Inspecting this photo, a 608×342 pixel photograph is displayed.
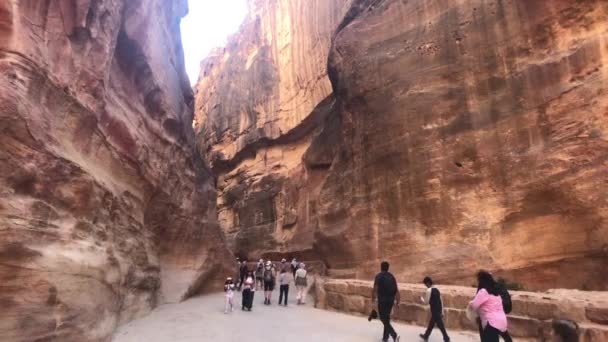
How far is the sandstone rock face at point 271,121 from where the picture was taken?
28.9 meters

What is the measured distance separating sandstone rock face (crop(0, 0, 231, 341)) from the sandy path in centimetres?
61

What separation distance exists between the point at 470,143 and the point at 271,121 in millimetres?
22198

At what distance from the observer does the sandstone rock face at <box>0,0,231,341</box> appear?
5926mm

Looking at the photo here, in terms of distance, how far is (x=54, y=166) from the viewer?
6.84 meters

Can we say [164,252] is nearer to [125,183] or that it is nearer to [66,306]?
[125,183]

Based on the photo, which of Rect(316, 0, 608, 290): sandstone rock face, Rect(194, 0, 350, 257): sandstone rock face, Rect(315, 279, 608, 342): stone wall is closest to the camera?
Rect(315, 279, 608, 342): stone wall

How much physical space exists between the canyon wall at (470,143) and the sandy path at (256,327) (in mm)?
3664

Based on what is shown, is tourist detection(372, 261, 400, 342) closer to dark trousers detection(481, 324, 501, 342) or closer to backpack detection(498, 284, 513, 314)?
backpack detection(498, 284, 513, 314)

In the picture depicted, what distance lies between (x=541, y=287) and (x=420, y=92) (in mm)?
6929

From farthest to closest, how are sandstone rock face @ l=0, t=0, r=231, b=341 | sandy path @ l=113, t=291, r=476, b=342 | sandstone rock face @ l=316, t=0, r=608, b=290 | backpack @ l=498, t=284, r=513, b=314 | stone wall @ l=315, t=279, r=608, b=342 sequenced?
1. sandstone rock face @ l=316, t=0, r=608, b=290
2. sandy path @ l=113, t=291, r=476, b=342
3. stone wall @ l=315, t=279, r=608, b=342
4. sandstone rock face @ l=0, t=0, r=231, b=341
5. backpack @ l=498, t=284, r=513, b=314

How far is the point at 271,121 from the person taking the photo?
33.2 metres

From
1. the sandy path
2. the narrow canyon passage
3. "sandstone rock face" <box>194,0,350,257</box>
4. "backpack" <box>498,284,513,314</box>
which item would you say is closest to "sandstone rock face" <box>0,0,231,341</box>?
the narrow canyon passage

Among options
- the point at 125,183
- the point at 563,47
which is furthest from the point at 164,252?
the point at 563,47

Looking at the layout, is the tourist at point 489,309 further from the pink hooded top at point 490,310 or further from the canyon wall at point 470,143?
the canyon wall at point 470,143
